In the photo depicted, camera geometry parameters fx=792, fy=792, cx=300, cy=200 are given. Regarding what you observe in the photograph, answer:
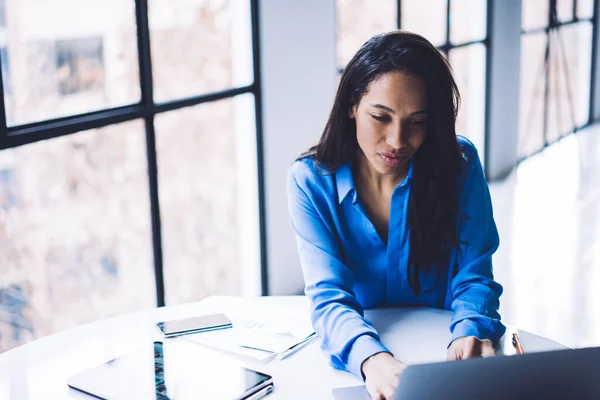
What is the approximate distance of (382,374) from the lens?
1.28 metres

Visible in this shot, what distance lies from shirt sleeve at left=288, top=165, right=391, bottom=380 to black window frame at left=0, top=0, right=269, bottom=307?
0.85 metres

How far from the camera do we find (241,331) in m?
1.51

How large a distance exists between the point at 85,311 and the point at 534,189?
11.5 ft

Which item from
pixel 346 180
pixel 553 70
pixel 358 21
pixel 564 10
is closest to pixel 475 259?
pixel 346 180

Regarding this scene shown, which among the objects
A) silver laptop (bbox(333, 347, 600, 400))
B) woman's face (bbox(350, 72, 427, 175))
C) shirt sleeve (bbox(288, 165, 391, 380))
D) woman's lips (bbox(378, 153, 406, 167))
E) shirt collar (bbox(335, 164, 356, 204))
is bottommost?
shirt sleeve (bbox(288, 165, 391, 380))

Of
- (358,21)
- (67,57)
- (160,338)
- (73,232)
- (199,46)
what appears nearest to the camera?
(160,338)

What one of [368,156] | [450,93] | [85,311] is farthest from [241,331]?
[85,311]

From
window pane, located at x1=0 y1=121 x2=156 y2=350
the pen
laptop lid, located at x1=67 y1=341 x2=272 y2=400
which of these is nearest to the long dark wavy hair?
the pen

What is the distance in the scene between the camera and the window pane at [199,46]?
2.71 metres

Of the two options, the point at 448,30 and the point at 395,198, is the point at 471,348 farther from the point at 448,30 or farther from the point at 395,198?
the point at 448,30

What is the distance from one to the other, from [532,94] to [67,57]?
4657 mm

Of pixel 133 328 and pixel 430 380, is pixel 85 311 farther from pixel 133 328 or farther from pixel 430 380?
pixel 430 380

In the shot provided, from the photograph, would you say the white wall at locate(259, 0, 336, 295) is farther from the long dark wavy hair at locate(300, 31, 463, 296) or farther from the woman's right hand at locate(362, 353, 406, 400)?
the woman's right hand at locate(362, 353, 406, 400)

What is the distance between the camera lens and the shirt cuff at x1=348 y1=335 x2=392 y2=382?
4.33 feet
